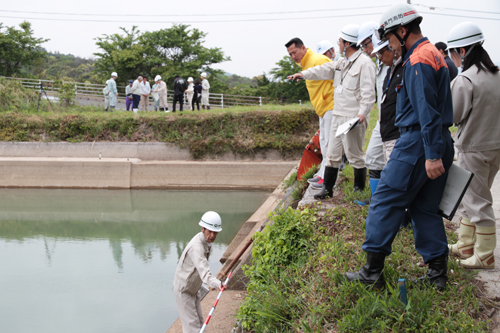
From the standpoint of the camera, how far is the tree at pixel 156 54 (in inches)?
1177

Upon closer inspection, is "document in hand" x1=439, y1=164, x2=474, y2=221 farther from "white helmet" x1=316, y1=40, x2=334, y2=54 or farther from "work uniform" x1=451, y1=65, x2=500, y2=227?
"white helmet" x1=316, y1=40, x2=334, y2=54

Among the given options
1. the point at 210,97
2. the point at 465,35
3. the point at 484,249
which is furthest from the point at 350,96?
the point at 210,97

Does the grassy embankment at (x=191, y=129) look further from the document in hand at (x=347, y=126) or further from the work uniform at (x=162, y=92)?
the document in hand at (x=347, y=126)

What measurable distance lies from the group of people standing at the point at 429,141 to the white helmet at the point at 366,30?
12mm

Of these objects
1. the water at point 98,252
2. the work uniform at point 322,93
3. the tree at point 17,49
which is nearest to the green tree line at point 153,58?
the tree at point 17,49

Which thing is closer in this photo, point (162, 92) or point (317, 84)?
point (317, 84)

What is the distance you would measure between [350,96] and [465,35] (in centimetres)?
195

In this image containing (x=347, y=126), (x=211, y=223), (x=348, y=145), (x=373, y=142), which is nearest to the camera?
(x=211, y=223)

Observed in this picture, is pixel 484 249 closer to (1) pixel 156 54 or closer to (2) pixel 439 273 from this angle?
(2) pixel 439 273

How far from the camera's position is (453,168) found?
278cm

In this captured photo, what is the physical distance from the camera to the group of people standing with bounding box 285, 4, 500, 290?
8.61 ft

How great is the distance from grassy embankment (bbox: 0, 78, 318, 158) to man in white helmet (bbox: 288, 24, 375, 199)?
8.64m

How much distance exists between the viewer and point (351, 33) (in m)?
4.93

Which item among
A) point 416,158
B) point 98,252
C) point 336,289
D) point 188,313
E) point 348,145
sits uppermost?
point 416,158
